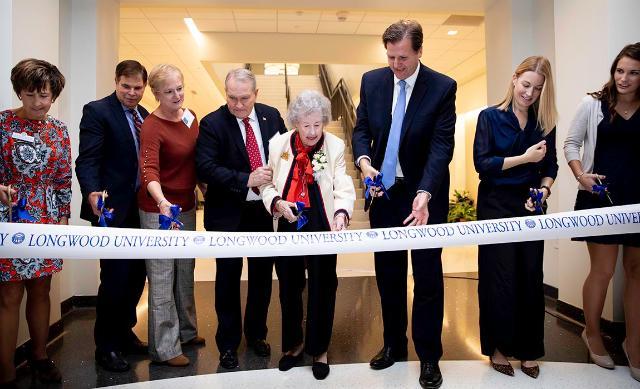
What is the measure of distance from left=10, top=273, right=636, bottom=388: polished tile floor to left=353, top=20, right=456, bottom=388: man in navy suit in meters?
0.37

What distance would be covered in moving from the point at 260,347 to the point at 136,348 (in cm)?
76

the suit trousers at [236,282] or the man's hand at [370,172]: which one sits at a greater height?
the man's hand at [370,172]

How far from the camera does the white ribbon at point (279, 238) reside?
163 cm

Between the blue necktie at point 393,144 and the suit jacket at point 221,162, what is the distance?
712 mm

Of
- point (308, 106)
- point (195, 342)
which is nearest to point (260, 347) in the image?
point (195, 342)

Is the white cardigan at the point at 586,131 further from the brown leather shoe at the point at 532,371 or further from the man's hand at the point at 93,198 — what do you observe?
the man's hand at the point at 93,198

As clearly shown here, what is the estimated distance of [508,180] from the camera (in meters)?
2.26

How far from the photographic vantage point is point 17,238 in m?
1.59

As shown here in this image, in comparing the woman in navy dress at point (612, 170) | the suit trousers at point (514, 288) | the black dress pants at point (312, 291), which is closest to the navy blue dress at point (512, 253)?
the suit trousers at point (514, 288)

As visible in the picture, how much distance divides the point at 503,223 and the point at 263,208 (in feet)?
4.04

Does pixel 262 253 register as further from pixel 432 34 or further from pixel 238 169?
pixel 432 34

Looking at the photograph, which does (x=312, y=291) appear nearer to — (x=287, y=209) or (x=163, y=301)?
(x=287, y=209)

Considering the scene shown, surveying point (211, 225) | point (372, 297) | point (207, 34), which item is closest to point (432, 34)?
point (207, 34)

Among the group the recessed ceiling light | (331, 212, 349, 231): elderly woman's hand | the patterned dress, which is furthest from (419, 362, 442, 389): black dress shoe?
the recessed ceiling light
